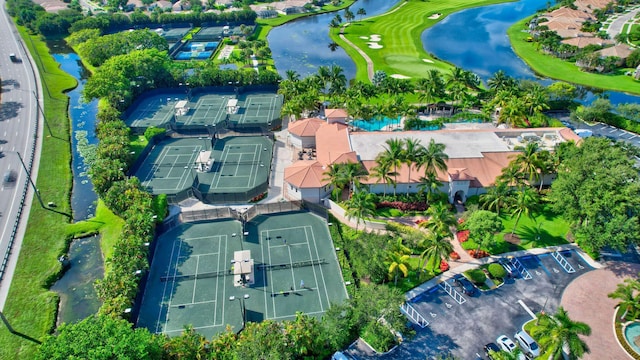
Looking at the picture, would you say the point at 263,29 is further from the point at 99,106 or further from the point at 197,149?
the point at 197,149

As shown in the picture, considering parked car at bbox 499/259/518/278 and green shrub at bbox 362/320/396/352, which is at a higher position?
green shrub at bbox 362/320/396/352

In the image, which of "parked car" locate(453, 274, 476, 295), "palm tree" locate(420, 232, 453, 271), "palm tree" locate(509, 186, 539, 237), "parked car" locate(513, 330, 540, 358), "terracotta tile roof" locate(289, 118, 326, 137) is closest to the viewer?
"parked car" locate(513, 330, 540, 358)

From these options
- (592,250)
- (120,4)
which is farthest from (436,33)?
(120,4)

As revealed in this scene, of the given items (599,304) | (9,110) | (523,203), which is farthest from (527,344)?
(9,110)

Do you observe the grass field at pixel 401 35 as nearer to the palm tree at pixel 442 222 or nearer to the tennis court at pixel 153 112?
the tennis court at pixel 153 112

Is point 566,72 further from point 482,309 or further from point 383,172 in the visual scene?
point 482,309

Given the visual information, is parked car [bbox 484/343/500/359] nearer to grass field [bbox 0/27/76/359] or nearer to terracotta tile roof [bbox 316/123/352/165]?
terracotta tile roof [bbox 316/123/352/165]

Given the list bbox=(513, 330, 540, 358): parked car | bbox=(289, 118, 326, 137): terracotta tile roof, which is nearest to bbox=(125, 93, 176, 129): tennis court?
bbox=(289, 118, 326, 137): terracotta tile roof
